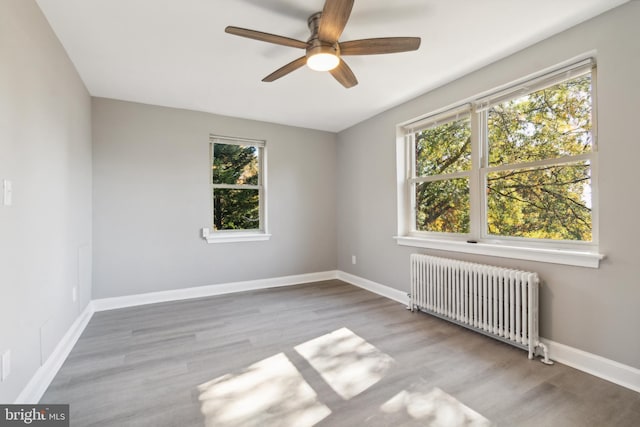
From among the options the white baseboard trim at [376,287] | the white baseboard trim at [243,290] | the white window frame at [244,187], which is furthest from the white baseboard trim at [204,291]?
the white window frame at [244,187]

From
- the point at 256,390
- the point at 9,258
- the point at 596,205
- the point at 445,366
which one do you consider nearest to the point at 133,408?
the point at 256,390

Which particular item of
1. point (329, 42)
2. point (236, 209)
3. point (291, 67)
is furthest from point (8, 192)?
point (236, 209)

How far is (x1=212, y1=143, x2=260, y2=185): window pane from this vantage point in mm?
4270

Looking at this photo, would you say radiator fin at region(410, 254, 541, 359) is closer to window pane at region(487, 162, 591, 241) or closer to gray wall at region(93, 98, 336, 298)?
window pane at region(487, 162, 591, 241)

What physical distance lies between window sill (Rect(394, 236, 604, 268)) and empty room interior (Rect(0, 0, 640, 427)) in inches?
0.7

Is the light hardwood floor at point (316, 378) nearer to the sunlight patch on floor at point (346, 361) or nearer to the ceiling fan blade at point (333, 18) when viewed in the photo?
the sunlight patch on floor at point (346, 361)

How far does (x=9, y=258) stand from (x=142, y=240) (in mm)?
2241

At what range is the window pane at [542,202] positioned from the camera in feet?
7.40

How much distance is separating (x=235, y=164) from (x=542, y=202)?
12.2 feet

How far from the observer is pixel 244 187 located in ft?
14.5

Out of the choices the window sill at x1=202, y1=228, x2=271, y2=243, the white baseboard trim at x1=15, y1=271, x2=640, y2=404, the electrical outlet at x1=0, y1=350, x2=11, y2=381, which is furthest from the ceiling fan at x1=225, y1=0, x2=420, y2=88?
the window sill at x1=202, y1=228, x2=271, y2=243

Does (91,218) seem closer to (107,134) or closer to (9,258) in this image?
(107,134)

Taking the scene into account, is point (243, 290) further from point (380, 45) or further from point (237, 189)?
point (380, 45)

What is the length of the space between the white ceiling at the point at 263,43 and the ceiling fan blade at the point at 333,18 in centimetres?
23
